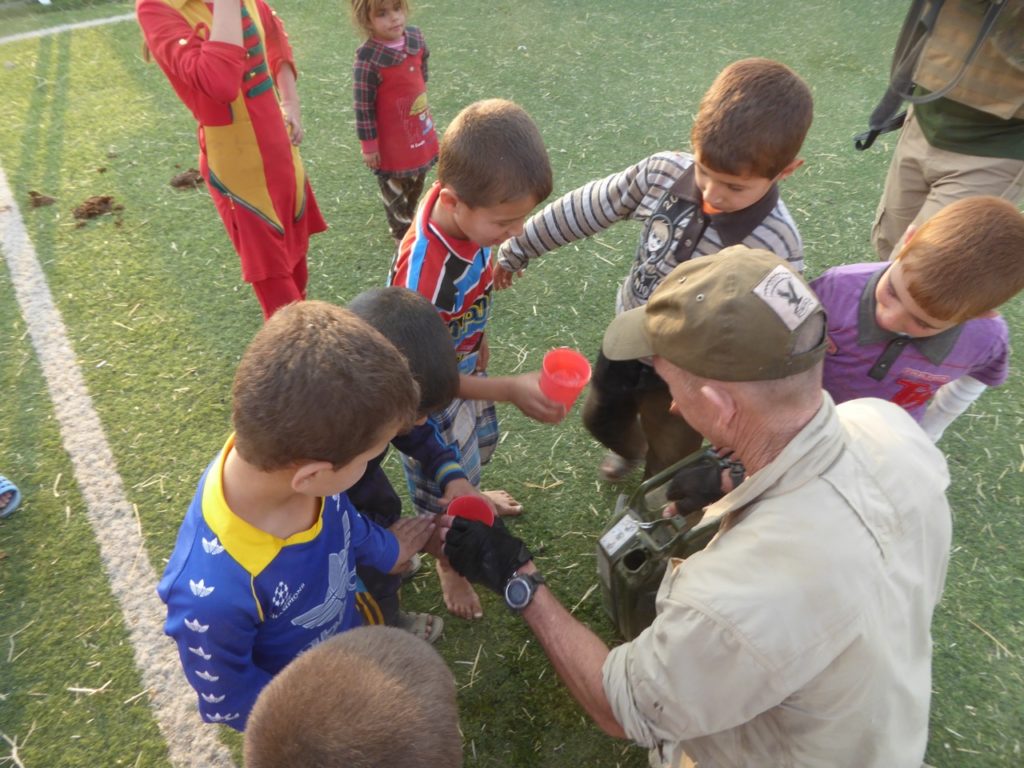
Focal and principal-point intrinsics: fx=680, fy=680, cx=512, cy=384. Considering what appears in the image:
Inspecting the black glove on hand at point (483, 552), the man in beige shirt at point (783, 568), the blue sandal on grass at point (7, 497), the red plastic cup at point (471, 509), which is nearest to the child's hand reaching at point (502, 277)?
the red plastic cup at point (471, 509)

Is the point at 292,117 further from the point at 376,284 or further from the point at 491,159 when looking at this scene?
the point at 491,159

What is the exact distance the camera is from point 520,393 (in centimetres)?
267

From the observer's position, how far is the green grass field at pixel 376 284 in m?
2.88

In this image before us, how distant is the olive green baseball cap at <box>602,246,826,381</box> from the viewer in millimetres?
1651

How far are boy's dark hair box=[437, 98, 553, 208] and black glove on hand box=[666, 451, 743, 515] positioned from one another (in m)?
1.22

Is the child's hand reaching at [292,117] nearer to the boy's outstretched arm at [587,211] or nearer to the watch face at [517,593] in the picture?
the boy's outstretched arm at [587,211]

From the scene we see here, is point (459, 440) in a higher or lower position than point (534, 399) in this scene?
lower

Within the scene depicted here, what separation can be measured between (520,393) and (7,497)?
8.97 feet

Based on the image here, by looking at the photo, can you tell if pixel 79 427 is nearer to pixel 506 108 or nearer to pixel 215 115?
pixel 215 115

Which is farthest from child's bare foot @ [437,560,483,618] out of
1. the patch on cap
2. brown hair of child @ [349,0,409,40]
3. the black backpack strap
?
brown hair of child @ [349,0,409,40]

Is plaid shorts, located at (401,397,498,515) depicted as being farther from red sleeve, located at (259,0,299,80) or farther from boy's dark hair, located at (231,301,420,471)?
red sleeve, located at (259,0,299,80)

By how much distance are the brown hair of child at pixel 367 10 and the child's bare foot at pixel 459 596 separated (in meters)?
3.34

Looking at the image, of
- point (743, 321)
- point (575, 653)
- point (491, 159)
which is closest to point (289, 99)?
point (491, 159)

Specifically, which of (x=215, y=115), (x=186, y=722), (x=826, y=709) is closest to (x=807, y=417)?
(x=826, y=709)
